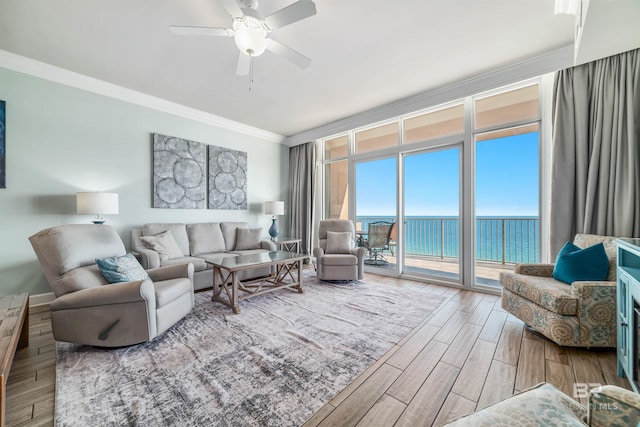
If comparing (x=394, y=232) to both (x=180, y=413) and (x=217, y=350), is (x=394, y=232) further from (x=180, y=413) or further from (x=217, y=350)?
(x=180, y=413)

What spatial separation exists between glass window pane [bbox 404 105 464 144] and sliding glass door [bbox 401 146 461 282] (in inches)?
10.2

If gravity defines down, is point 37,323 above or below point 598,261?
below

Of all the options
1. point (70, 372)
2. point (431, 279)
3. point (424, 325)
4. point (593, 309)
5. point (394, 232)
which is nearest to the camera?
point (70, 372)

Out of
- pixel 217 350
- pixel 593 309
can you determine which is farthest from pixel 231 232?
pixel 593 309

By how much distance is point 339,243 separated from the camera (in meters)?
4.14

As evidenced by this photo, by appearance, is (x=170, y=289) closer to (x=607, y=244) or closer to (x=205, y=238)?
(x=205, y=238)

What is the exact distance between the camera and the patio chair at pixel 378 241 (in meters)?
4.51

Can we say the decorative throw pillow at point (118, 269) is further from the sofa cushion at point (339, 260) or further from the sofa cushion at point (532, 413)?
the sofa cushion at point (532, 413)

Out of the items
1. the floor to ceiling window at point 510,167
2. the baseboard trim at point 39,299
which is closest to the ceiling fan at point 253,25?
the floor to ceiling window at point 510,167

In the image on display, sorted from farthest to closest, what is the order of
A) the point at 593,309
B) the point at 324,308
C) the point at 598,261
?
the point at 324,308 < the point at 598,261 < the point at 593,309

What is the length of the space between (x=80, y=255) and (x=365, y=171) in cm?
416

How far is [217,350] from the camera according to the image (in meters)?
1.94

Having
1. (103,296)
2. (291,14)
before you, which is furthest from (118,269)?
(291,14)

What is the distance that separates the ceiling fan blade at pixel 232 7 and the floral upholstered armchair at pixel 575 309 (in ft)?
10.9
